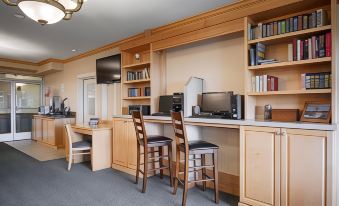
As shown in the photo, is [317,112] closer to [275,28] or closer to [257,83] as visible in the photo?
[257,83]

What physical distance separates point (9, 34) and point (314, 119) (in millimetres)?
4838

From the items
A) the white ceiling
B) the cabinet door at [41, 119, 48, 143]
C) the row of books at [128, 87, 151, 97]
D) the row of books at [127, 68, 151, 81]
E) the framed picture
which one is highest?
the white ceiling

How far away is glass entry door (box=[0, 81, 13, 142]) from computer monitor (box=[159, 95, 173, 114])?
18.7 feet

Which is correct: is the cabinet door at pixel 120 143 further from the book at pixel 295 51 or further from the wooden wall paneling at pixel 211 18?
the book at pixel 295 51

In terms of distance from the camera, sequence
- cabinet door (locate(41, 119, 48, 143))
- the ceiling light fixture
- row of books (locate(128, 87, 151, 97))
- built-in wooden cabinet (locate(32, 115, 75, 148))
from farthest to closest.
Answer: cabinet door (locate(41, 119, 48, 143)) < built-in wooden cabinet (locate(32, 115, 75, 148)) < row of books (locate(128, 87, 151, 97)) < the ceiling light fixture

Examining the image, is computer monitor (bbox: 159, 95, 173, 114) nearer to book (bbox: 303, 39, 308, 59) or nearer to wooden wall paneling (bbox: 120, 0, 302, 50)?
wooden wall paneling (bbox: 120, 0, 302, 50)

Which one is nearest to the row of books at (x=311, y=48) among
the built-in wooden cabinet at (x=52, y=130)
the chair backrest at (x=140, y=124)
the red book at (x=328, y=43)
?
the red book at (x=328, y=43)

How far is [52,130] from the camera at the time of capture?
18.5 feet

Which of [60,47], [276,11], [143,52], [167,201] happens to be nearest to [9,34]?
[60,47]

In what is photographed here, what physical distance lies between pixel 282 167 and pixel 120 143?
8.24 ft

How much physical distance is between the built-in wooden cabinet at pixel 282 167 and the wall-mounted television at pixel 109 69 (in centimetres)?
288

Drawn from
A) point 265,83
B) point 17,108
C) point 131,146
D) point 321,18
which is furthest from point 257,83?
point 17,108

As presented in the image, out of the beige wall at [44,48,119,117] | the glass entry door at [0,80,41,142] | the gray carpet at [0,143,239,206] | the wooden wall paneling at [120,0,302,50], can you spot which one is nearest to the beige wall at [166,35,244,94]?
the wooden wall paneling at [120,0,302,50]

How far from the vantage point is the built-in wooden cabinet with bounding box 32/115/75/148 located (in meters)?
5.60
